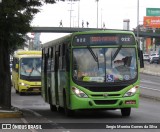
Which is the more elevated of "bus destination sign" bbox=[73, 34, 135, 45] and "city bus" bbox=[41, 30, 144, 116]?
"bus destination sign" bbox=[73, 34, 135, 45]

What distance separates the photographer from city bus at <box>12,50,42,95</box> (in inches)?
1490

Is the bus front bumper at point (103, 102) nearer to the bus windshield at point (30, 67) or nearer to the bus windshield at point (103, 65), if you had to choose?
the bus windshield at point (103, 65)

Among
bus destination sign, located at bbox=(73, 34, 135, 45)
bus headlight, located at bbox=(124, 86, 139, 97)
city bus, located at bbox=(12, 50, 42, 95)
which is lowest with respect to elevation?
city bus, located at bbox=(12, 50, 42, 95)

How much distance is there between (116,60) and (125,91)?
1068 mm

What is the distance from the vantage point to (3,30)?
19.8 m

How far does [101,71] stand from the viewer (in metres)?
18.3

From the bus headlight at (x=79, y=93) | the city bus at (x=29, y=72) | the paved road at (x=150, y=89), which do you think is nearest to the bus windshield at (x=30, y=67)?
the city bus at (x=29, y=72)

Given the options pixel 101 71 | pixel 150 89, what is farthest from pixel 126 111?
pixel 150 89

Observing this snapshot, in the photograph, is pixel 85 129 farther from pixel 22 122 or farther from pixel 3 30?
pixel 3 30

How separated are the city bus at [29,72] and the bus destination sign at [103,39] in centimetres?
1926

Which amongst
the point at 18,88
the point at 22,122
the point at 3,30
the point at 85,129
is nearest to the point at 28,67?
the point at 18,88

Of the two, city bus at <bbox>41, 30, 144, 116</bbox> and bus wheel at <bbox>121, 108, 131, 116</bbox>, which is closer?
city bus at <bbox>41, 30, 144, 116</bbox>

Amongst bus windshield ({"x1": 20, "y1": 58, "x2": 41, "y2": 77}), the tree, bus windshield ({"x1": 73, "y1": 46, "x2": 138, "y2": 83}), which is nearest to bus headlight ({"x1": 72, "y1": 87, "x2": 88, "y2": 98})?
bus windshield ({"x1": 73, "y1": 46, "x2": 138, "y2": 83})

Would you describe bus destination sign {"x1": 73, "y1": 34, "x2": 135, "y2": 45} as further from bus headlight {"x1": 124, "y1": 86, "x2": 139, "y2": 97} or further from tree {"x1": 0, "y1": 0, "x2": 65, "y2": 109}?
tree {"x1": 0, "y1": 0, "x2": 65, "y2": 109}
